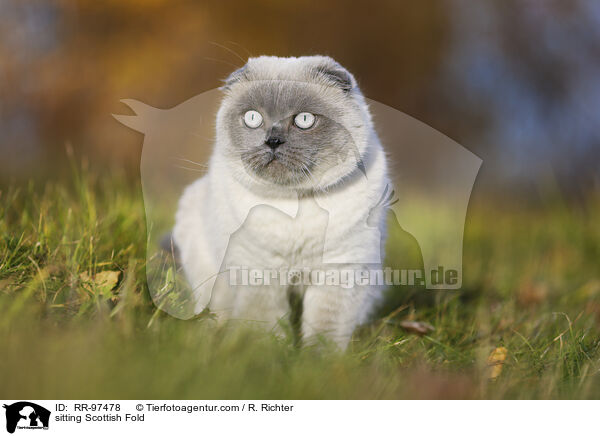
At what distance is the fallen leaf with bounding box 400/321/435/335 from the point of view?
271 centimetres

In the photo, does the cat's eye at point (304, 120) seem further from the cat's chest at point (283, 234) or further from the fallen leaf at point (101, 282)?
the fallen leaf at point (101, 282)

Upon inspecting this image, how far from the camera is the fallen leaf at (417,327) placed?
8.88 ft

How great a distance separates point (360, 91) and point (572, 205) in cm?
240

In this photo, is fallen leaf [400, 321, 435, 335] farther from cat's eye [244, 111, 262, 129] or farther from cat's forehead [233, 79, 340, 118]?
cat's eye [244, 111, 262, 129]

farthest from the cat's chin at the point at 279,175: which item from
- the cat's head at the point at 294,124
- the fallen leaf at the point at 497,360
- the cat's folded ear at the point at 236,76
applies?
the fallen leaf at the point at 497,360

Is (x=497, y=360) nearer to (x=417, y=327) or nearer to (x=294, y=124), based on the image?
(x=417, y=327)

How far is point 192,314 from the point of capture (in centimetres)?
233

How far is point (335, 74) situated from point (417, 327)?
131cm

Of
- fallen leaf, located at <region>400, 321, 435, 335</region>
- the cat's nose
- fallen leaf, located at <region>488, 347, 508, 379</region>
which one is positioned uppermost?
the cat's nose

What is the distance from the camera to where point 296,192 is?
98.5 inches
